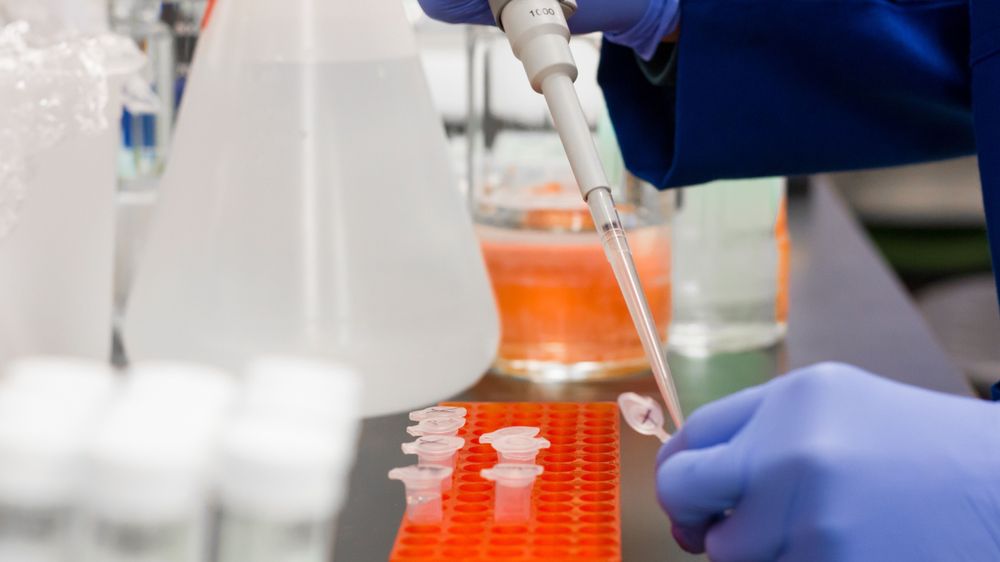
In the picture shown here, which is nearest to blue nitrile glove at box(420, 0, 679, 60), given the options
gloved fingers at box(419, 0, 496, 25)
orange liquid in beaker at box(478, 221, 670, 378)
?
gloved fingers at box(419, 0, 496, 25)

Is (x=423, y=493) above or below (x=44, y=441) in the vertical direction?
below

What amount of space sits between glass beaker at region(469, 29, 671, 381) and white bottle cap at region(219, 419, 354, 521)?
64cm

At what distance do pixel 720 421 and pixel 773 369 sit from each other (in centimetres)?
53

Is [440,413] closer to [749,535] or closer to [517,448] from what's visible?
[517,448]

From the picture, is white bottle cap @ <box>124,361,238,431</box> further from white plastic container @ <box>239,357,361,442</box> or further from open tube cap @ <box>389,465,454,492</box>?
open tube cap @ <box>389,465,454,492</box>

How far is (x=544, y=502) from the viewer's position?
0.64 metres

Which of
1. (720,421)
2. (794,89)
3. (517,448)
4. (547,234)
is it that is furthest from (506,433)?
(794,89)

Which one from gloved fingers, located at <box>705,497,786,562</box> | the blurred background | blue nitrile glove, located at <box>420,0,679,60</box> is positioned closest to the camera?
gloved fingers, located at <box>705,497,786,562</box>

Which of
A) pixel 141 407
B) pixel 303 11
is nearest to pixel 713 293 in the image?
pixel 303 11

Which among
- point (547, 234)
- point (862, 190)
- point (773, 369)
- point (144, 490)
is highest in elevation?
point (144, 490)

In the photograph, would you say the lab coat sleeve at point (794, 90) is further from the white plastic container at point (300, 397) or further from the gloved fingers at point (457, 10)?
the white plastic container at point (300, 397)

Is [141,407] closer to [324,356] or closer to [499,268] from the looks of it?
[324,356]

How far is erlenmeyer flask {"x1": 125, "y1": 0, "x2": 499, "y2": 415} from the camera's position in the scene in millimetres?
867

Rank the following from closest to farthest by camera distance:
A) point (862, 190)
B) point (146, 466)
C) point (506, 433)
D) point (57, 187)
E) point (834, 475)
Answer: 1. point (146, 466)
2. point (834, 475)
3. point (506, 433)
4. point (57, 187)
5. point (862, 190)
